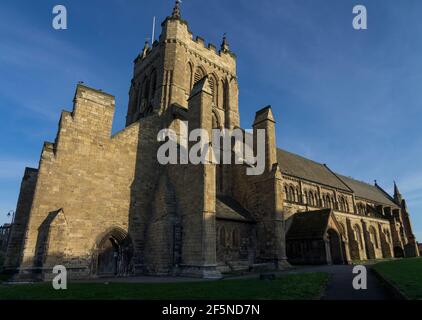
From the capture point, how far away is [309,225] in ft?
85.4

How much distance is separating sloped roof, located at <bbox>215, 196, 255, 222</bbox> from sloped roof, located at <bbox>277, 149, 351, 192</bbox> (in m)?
10.6

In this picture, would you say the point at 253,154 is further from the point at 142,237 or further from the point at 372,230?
the point at 372,230

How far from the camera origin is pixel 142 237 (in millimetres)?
19641

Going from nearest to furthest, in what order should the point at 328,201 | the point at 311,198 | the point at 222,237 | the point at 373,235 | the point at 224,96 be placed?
the point at 222,237 → the point at 224,96 → the point at 311,198 → the point at 328,201 → the point at 373,235

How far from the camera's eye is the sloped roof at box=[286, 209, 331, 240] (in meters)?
24.6

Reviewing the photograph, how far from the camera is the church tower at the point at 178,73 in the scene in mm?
27422

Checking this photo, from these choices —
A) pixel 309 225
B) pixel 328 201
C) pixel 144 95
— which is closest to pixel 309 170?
pixel 328 201

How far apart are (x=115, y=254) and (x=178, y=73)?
18.1 m

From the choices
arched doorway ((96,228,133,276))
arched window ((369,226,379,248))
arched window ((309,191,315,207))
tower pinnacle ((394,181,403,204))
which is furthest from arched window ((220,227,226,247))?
tower pinnacle ((394,181,403,204))

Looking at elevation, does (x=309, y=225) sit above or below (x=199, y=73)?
below

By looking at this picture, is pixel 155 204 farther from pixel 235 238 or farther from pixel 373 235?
pixel 373 235

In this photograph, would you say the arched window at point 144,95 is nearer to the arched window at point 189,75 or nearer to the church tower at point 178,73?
the church tower at point 178,73

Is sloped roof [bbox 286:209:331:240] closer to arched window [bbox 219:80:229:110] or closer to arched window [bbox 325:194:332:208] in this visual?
arched window [bbox 325:194:332:208]

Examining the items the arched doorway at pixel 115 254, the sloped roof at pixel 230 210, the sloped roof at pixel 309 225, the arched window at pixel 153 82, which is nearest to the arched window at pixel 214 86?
the arched window at pixel 153 82
